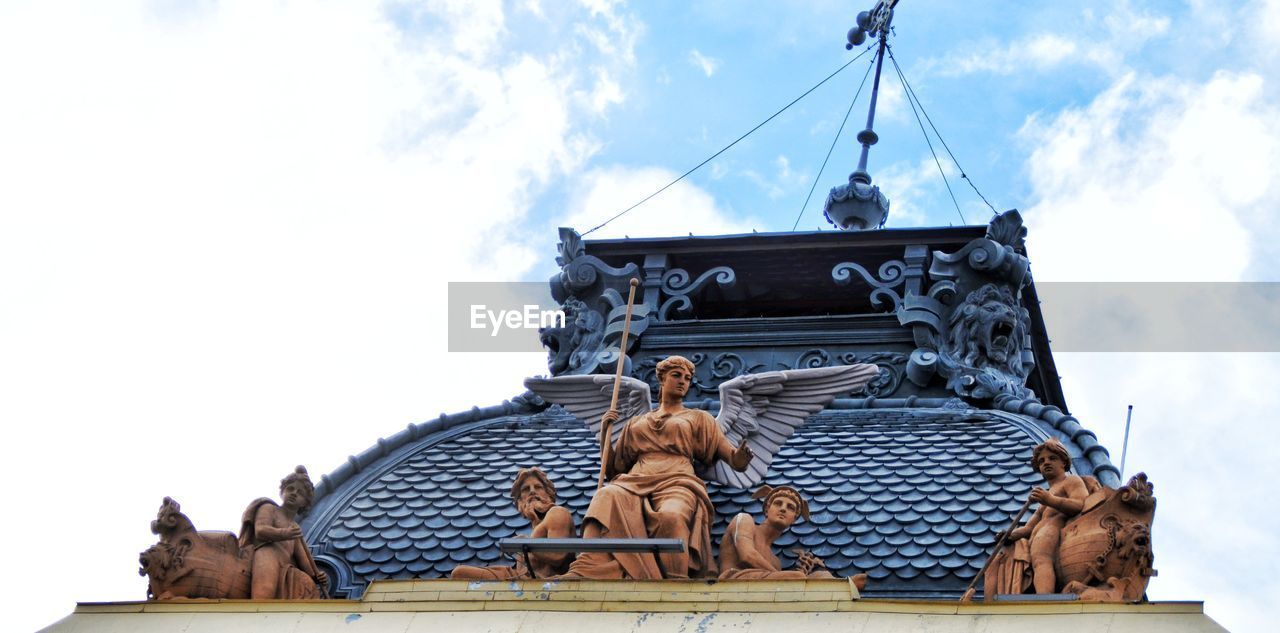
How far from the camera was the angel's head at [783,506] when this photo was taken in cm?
2322

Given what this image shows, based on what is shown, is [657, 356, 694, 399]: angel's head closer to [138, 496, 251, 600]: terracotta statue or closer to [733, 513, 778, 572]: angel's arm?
[733, 513, 778, 572]: angel's arm

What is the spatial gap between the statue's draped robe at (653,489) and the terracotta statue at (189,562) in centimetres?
285

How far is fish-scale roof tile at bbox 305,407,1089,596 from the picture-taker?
24.8 metres

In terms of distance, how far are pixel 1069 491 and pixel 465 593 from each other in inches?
195

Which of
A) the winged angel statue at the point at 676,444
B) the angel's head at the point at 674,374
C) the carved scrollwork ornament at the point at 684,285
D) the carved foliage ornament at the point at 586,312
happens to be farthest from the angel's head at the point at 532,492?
the carved scrollwork ornament at the point at 684,285

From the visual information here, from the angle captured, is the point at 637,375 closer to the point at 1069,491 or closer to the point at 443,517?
the point at 443,517

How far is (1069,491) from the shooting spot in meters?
22.2

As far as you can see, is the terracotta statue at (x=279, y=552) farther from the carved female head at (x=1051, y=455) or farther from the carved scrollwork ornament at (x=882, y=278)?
the carved scrollwork ornament at (x=882, y=278)

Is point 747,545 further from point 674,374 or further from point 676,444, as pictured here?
point 674,374

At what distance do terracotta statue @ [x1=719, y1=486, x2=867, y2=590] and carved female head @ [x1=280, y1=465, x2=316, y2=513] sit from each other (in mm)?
3658

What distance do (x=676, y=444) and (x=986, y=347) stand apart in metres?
6.05

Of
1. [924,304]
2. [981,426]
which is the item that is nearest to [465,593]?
[981,426]

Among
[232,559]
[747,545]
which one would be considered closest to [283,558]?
[232,559]

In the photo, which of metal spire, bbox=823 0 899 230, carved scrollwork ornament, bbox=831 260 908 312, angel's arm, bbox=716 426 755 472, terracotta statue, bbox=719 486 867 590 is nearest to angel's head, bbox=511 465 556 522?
angel's arm, bbox=716 426 755 472
